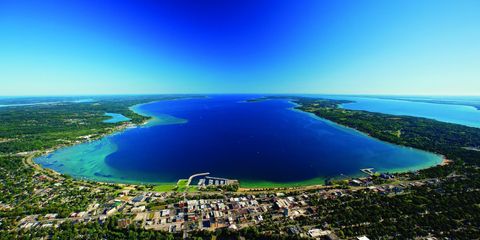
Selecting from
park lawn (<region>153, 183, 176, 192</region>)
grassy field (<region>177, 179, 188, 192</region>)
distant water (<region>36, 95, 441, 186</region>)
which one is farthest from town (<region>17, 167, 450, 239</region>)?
distant water (<region>36, 95, 441, 186</region>)

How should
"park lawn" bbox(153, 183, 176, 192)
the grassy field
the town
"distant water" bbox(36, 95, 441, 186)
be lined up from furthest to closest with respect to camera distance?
"distant water" bbox(36, 95, 441, 186)
the grassy field
"park lawn" bbox(153, 183, 176, 192)
the town

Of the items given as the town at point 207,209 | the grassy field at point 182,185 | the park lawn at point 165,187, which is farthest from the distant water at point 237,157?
the town at point 207,209

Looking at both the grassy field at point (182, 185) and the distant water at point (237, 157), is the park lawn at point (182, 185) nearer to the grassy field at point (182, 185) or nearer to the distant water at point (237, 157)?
the grassy field at point (182, 185)

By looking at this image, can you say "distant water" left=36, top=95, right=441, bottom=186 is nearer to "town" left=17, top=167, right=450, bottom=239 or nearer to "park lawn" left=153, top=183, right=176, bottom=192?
"park lawn" left=153, top=183, right=176, bottom=192

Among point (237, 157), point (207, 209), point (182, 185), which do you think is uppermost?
point (237, 157)

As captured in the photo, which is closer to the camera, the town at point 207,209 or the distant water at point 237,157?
the town at point 207,209

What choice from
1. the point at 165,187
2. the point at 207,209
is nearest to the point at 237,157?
the point at 165,187

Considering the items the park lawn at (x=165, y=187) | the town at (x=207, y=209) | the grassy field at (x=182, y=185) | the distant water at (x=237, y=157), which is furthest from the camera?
the distant water at (x=237, y=157)

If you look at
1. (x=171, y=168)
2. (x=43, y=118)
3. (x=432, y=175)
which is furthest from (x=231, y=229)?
(x=43, y=118)

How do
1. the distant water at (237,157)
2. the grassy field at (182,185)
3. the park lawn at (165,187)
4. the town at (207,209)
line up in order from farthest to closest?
the distant water at (237,157) < the grassy field at (182,185) < the park lawn at (165,187) < the town at (207,209)

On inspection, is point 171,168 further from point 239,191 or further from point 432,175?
point 432,175

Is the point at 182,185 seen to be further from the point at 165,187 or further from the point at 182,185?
the point at 165,187
